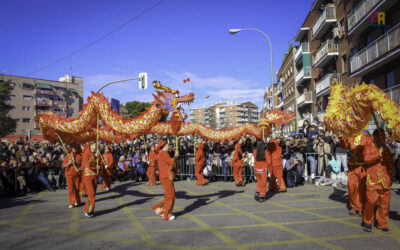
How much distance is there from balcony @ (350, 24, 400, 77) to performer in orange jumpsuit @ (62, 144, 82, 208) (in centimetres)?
1548

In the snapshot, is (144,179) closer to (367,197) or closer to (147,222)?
(147,222)

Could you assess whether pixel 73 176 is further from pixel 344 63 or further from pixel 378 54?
pixel 344 63

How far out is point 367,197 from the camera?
5.33 meters

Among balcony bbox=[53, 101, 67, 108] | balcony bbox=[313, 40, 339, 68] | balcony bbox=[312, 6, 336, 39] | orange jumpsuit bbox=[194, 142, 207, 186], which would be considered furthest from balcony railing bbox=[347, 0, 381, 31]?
balcony bbox=[53, 101, 67, 108]

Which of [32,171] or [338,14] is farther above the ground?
[338,14]

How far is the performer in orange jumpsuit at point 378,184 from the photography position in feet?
17.1

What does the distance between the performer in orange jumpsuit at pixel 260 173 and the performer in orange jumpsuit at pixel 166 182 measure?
2.84 meters

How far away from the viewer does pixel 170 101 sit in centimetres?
768

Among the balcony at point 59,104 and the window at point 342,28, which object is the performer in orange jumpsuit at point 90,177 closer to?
the window at point 342,28

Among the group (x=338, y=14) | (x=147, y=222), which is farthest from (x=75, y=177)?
(x=338, y=14)

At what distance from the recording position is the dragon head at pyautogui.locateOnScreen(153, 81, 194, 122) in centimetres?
761

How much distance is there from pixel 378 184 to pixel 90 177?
20.5 feet

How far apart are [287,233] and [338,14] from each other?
23.5 metres

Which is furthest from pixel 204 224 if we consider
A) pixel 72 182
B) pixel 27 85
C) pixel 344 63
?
pixel 27 85
